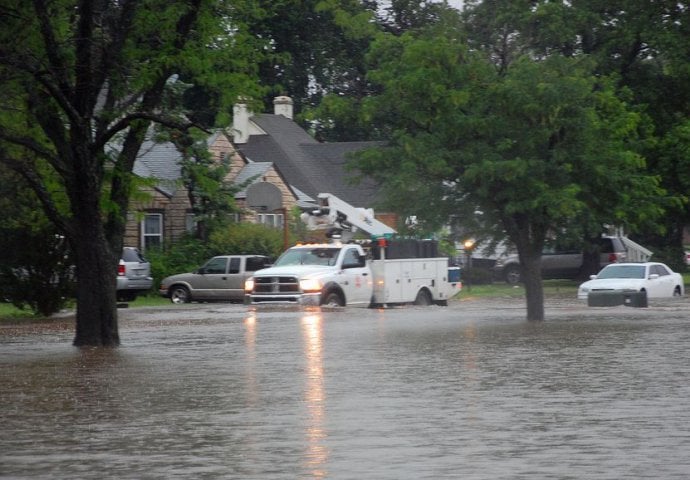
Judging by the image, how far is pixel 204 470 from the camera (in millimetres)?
10406

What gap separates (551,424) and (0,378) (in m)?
8.30

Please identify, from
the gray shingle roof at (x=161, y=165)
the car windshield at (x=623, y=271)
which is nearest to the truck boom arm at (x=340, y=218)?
the car windshield at (x=623, y=271)

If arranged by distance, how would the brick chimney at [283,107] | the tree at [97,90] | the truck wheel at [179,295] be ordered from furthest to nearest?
the brick chimney at [283,107]
the truck wheel at [179,295]
the tree at [97,90]

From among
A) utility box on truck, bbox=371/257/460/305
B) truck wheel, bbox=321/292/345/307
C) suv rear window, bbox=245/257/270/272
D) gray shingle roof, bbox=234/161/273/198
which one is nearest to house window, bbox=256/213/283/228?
gray shingle roof, bbox=234/161/273/198

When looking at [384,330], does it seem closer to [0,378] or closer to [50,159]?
[50,159]

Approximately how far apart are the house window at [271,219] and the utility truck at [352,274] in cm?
1262

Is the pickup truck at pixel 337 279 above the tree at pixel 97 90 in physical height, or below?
below

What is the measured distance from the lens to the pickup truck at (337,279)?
119ft

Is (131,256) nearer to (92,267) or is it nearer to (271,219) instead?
(271,219)

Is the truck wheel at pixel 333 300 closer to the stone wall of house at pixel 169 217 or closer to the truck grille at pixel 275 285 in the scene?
the truck grille at pixel 275 285

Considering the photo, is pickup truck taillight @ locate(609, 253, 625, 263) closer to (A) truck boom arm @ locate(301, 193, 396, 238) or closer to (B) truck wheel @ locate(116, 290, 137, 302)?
(A) truck boom arm @ locate(301, 193, 396, 238)

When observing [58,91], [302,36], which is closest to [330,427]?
[58,91]

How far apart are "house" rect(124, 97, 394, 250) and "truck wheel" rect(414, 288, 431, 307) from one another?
3457mm

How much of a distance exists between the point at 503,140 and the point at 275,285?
7.95 metres
